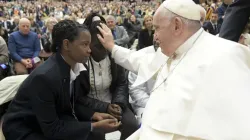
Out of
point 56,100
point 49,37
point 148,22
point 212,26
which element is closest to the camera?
point 56,100

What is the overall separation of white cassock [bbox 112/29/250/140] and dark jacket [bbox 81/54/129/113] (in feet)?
3.31

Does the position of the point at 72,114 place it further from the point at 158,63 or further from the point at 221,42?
the point at 221,42

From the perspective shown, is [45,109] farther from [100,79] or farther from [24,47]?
[24,47]

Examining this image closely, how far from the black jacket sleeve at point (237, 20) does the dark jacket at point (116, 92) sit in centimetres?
94

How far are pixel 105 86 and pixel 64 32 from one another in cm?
67

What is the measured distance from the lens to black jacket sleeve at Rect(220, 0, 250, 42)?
2.87 m

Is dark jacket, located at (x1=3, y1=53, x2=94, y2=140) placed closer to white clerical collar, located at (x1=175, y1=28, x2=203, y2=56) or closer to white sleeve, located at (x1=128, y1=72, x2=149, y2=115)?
white clerical collar, located at (x1=175, y1=28, x2=203, y2=56)

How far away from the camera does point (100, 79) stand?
2732 millimetres

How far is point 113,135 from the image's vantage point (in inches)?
96.6

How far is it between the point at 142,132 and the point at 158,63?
0.56 meters

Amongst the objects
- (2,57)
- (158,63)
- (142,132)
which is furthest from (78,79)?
(2,57)

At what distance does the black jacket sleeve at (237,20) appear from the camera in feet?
9.42

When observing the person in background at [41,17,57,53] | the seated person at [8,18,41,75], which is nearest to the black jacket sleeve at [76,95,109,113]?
the seated person at [8,18,41,75]

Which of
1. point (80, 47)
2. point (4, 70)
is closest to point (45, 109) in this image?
point (80, 47)
